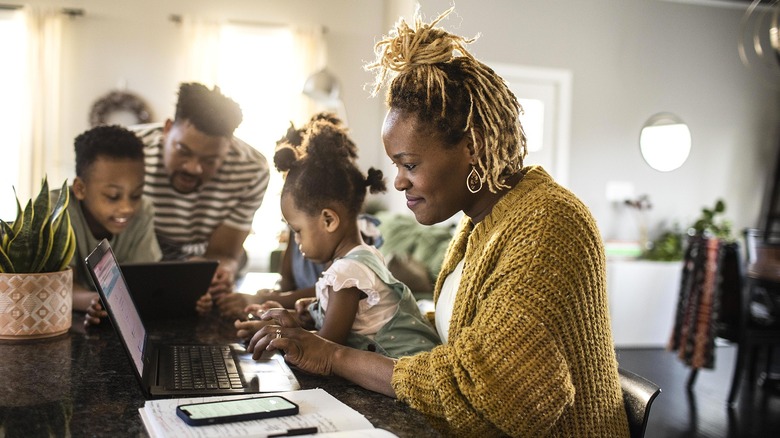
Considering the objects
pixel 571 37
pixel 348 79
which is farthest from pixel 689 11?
pixel 348 79

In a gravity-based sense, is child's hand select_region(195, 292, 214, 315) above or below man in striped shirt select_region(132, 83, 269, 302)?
below

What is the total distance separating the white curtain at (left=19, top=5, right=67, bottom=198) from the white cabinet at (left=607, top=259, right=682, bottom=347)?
4.78 m

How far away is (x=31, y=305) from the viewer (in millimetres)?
1553

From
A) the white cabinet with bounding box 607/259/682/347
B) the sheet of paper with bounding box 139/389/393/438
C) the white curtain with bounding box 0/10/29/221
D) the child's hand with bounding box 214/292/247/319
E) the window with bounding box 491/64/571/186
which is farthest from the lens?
the window with bounding box 491/64/571/186

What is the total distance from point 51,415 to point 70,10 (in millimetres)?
5774

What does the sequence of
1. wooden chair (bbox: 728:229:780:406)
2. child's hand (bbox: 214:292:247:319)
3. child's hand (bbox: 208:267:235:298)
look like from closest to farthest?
child's hand (bbox: 214:292:247:319) < child's hand (bbox: 208:267:235:298) < wooden chair (bbox: 728:229:780:406)

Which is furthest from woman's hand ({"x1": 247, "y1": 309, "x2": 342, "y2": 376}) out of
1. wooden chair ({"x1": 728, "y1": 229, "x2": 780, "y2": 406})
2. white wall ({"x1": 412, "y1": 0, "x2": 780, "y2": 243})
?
white wall ({"x1": 412, "y1": 0, "x2": 780, "y2": 243})

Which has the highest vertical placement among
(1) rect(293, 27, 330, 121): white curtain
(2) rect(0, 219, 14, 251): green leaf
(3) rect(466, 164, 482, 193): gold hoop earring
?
(1) rect(293, 27, 330, 121): white curtain

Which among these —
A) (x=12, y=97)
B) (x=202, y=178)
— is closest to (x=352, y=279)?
(x=202, y=178)

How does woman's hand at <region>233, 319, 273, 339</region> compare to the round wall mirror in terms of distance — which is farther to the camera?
the round wall mirror

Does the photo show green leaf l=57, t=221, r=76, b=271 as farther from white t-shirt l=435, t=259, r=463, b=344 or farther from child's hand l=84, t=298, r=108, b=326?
white t-shirt l=435, t=259, r=463, b=344

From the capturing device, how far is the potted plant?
5.04 ft

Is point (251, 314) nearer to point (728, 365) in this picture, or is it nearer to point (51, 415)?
point (51, 415)

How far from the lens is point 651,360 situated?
5172 millimetres
